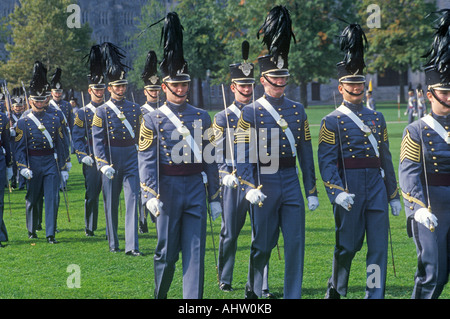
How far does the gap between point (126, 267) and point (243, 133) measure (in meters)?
3.28

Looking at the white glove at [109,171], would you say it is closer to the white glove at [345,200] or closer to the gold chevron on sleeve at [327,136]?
the gold chevron on sleeve at [327,136]

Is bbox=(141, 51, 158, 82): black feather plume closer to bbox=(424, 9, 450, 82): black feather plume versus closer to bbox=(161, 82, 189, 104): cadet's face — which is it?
bbox=(161, 82, 189, 104): cadet's face

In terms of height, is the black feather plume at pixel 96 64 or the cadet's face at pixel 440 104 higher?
the black feather plume at pixel 96 64

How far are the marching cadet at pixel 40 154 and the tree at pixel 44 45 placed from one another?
1561 inches

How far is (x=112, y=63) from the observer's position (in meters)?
11.4

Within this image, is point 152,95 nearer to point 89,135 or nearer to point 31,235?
point 89,135

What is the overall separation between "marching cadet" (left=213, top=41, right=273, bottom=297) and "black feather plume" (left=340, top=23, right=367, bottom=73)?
1.24 metres

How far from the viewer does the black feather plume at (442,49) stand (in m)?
6.78

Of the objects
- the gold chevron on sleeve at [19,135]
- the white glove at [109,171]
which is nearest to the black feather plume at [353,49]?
the white glove at [109,171]

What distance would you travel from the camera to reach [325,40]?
121 ft
